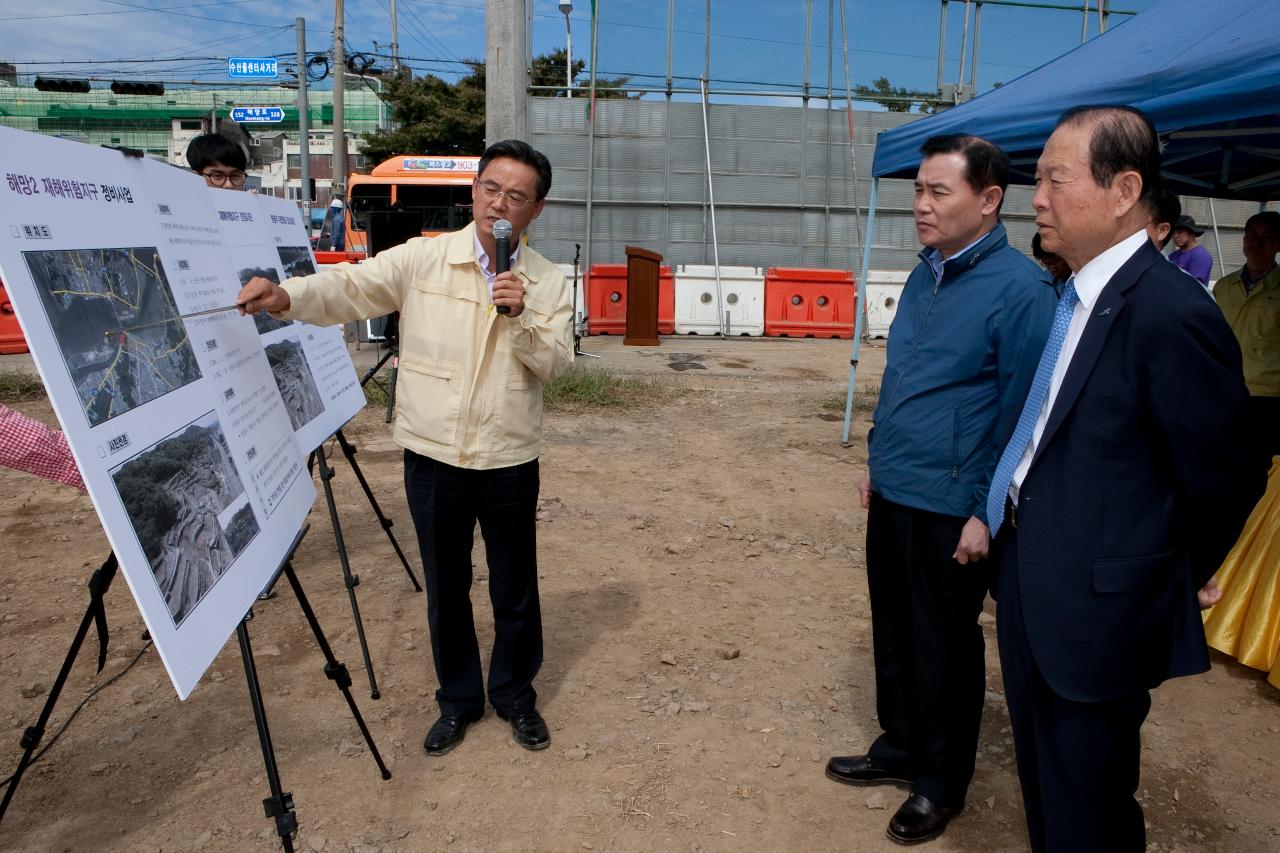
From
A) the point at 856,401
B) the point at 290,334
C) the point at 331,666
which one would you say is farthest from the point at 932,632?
the point at 856,401

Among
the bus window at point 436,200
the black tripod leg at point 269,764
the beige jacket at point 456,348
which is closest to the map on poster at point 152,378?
the black tripod leg at point 269,764

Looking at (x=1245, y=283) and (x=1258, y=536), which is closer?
(x=1258, y=536)

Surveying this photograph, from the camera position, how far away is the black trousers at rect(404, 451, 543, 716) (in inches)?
115

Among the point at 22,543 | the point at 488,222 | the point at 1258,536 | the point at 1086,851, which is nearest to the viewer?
the point at 1086,851

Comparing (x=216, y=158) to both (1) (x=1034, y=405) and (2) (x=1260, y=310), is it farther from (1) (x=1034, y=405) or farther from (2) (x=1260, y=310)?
(2) (x=1260, y=310)

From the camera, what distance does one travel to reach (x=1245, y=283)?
513cm

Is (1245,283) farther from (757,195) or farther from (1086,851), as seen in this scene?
(757,195)

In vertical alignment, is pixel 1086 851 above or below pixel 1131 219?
below

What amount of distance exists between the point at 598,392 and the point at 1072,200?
7156 millimetres

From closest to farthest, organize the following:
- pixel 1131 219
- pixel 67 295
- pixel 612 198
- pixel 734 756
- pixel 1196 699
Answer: pixel 67 295 → pixel 1131 219 → pixel 734 756 → pixel 1196 699 → pixel 612 198

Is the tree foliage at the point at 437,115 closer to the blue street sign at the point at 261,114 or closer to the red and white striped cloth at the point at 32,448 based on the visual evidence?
the blue street sign at the point at 261,114

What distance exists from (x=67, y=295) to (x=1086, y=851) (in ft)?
7.82

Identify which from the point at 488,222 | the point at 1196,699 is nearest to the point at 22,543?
the point at 488,222

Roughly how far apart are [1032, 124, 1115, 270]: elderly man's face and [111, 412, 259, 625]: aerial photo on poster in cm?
184
